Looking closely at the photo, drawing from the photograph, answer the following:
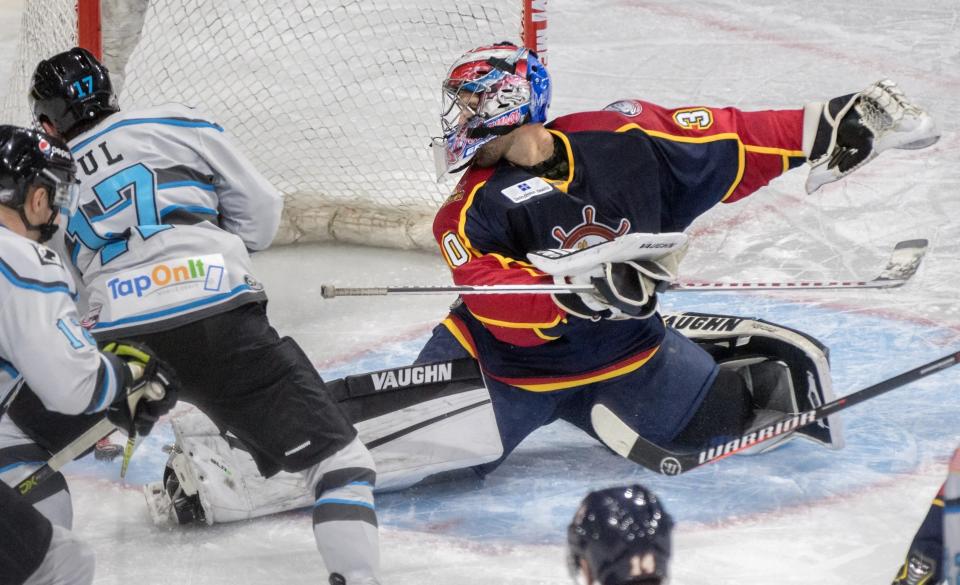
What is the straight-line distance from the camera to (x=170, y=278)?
2.78 m

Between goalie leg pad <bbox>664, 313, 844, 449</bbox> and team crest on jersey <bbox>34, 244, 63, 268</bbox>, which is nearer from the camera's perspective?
team crest on jersey <bbox>34, 244, 63, 268</bbox>

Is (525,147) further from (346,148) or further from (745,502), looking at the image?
(346,148)

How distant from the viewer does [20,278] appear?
2.34m

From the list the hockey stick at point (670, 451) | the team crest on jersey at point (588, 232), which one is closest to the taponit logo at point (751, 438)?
the hockey stick at point (670, 451)

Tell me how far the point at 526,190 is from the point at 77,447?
114 centimetres

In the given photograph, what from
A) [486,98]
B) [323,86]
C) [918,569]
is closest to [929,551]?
[918,569]

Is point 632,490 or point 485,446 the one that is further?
point 485,446

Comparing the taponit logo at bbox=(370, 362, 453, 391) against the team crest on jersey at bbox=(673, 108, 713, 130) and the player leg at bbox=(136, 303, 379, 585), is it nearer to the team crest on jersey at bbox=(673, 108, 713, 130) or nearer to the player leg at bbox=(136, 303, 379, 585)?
the player leg at bbox=(136, 303, 379, 585)

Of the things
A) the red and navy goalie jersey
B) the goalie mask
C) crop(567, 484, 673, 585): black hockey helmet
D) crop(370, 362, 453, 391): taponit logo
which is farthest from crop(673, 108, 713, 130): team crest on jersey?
crop(567, 484, 673, 585): black hockey helmet

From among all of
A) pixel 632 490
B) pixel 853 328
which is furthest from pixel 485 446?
pixel 632 490

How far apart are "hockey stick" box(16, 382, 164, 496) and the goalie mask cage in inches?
75.8

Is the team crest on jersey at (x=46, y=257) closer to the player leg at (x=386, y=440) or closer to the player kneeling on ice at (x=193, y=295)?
the player kneeling on ice at (x=193, y=295)

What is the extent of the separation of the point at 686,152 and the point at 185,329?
4.09 ft

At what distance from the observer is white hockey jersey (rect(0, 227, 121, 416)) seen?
234 cm
